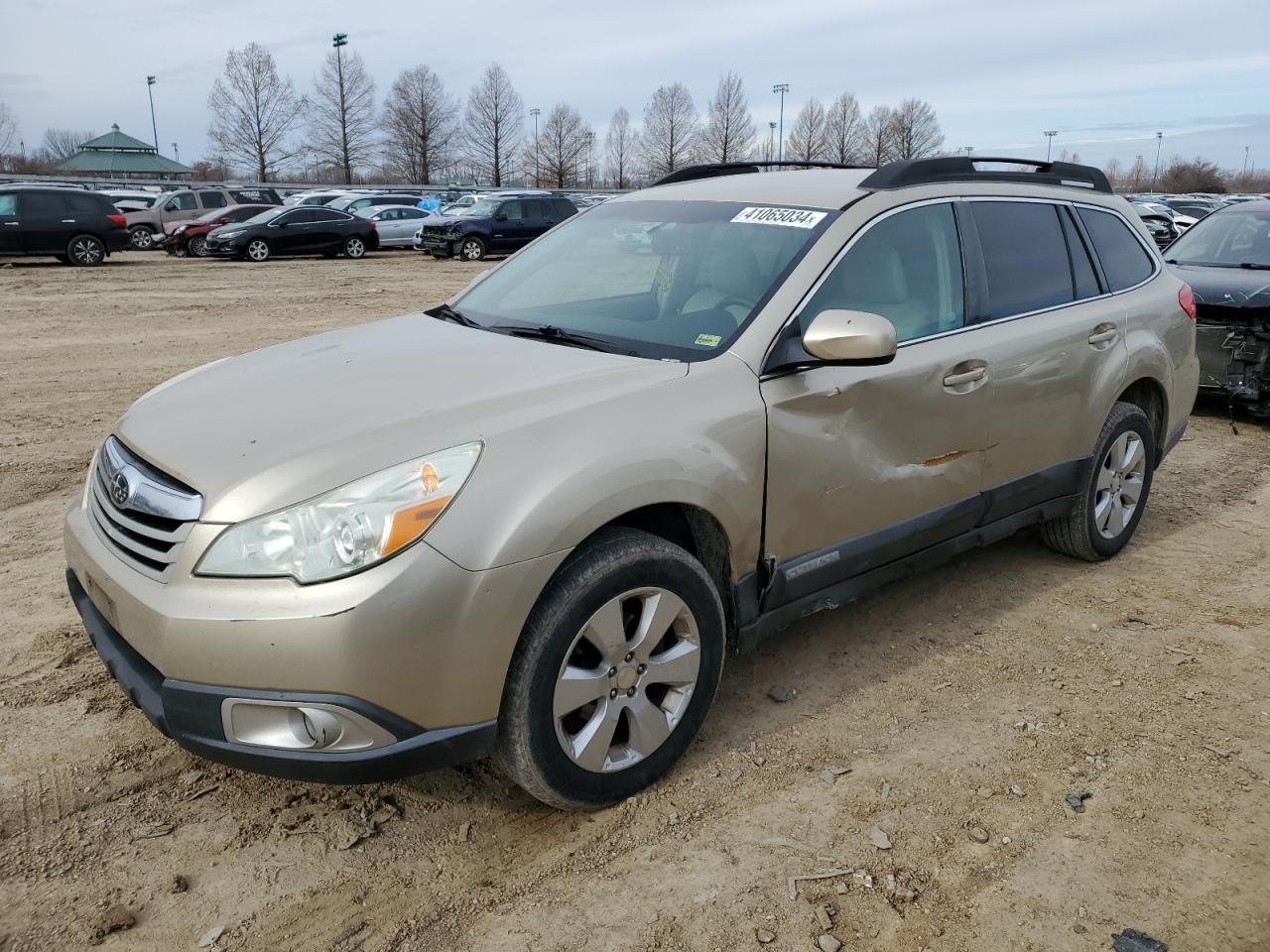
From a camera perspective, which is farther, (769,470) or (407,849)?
(769,470)

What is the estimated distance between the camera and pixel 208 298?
1603cm

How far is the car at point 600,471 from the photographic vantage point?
2.49m

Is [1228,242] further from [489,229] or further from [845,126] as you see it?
[845,126]

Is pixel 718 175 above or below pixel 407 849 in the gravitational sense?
above

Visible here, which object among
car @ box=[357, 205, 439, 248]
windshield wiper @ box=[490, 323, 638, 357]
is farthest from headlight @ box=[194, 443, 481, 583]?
car @ box=[357, 205, 439, 248]

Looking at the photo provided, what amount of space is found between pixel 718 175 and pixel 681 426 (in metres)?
2.01

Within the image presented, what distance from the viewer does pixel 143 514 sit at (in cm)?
274

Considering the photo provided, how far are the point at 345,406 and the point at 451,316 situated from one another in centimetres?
126

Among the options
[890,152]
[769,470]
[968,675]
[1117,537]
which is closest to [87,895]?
[769,470]

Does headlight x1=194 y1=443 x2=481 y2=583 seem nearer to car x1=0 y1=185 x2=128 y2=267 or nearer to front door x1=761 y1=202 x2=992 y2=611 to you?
front door x1=761 y1=202 x2=992 y2=611

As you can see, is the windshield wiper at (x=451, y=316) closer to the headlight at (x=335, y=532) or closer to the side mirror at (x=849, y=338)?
the side mirror at (x=849, y=338)

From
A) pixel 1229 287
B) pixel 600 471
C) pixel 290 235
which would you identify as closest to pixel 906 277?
pixel 600 471

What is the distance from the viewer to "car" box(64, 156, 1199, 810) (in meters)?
2.49

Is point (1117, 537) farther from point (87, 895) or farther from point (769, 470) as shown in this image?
point (87, 895)
